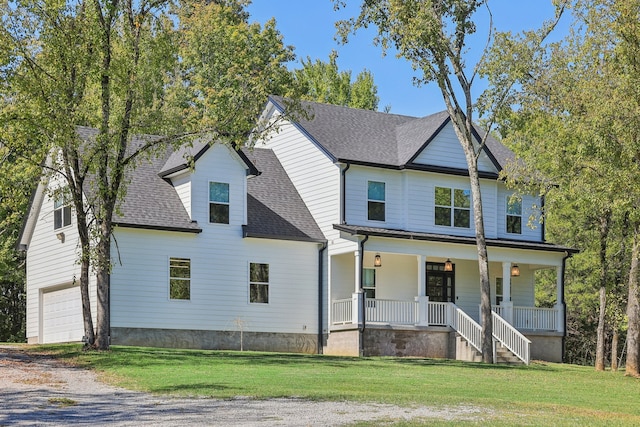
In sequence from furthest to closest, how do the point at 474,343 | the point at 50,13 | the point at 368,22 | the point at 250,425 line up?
the point at 474,343, the point at 368,22, the point at 50,13, the point at 250,425

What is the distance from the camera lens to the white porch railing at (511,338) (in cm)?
3250

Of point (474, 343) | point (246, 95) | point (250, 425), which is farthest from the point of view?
point (474, 343)

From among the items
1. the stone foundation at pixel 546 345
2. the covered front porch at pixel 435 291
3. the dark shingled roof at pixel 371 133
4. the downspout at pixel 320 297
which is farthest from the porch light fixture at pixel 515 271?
the downspout at pixel 320 297

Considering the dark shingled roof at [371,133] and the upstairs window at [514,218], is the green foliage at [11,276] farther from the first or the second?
the upstairs window at [514,218]

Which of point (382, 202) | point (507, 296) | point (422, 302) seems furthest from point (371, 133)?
point (507, 296)

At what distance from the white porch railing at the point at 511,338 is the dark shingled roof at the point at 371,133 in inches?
239

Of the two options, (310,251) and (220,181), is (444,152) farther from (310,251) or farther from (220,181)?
(220,181)

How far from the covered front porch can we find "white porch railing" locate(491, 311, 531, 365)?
47mm

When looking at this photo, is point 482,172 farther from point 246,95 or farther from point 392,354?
point 246,95

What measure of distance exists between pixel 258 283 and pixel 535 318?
34.0 ft

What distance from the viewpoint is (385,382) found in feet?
70.1

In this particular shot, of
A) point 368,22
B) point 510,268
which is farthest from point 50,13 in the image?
point 510,268

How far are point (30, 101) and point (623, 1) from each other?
15106 mm

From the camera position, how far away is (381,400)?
17719mm
